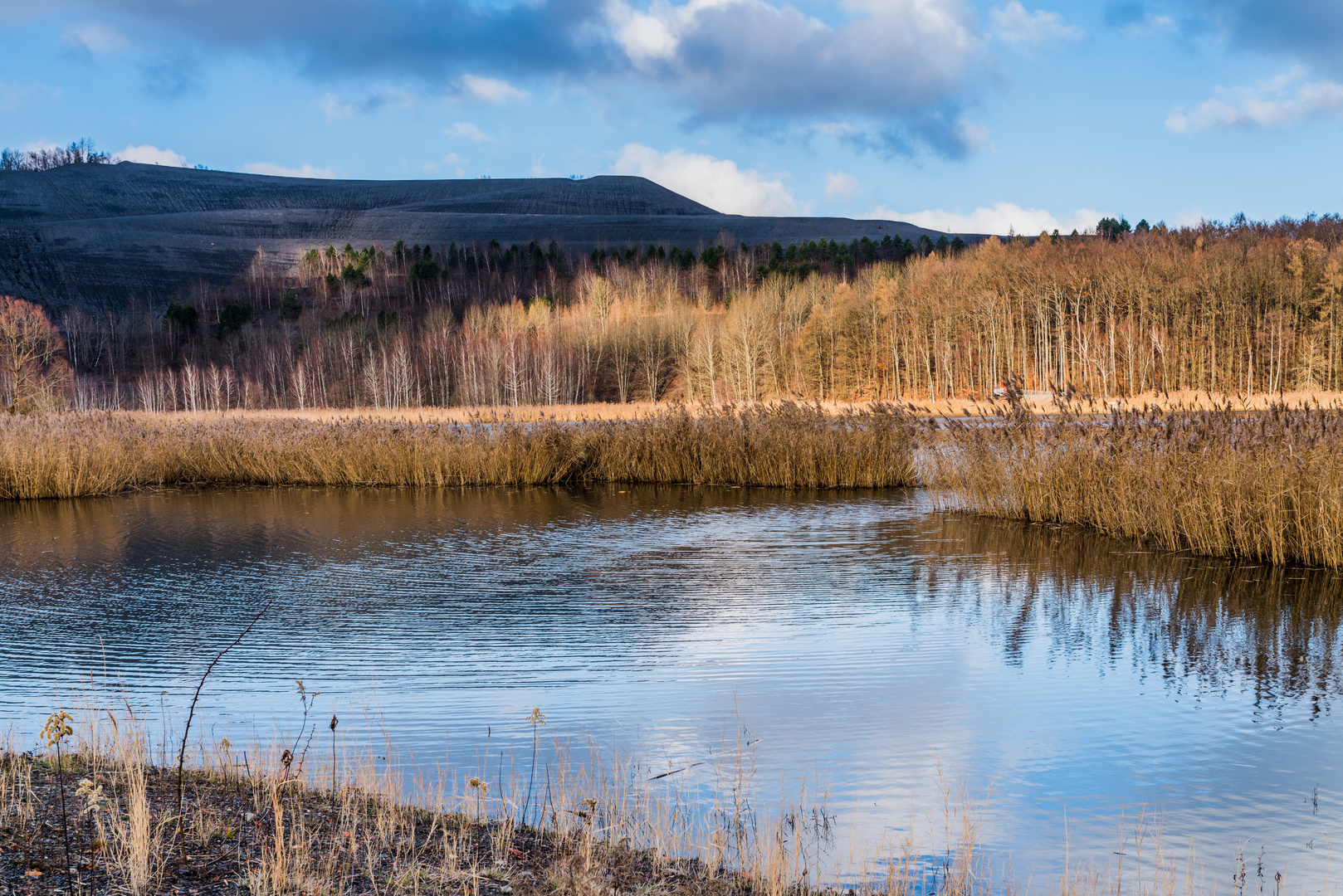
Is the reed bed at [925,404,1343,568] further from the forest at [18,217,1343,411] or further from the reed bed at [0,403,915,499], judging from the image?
A: the forest at [18,217,1343,411]

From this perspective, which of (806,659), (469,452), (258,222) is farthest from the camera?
(258,222)

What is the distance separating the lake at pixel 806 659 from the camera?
4.30 meters

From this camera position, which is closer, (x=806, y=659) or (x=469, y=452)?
(x=806, y=659)

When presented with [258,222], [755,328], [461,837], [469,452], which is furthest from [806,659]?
[258,222]

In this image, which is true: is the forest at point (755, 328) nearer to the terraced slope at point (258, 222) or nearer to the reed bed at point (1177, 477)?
the terraced slope at point (258, 222)

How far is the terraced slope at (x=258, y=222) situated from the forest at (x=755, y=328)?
997 centimetres

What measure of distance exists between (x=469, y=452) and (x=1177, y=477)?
1184cm

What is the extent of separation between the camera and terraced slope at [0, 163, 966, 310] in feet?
326

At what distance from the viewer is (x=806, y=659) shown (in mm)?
6379

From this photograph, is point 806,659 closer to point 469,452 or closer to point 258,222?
point 469,452

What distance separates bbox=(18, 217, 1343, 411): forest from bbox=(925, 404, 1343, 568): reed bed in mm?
23088

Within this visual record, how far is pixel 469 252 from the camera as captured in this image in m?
104

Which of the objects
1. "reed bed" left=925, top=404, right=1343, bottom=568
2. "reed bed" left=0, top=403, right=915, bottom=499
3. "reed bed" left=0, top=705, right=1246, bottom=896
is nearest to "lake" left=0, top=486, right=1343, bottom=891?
"reed bed" left=0, top=705, right=1246, bottom=896

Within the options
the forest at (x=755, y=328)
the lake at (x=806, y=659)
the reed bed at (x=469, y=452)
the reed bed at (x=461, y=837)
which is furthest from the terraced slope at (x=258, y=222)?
the reed bed at (x=461, y=837)
